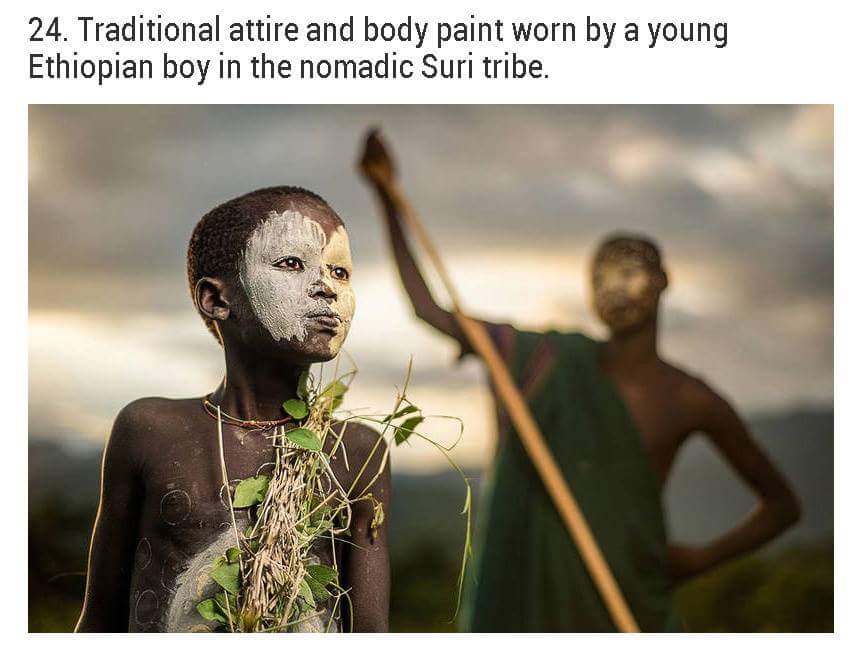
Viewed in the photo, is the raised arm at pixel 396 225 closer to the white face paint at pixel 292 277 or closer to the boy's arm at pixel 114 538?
the white face paint at pixel 292 277

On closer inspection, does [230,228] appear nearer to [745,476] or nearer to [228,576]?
[228,576]

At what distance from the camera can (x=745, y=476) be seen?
2594 millimetres

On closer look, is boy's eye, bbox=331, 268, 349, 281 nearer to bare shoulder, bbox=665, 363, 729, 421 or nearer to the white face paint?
the white face paint

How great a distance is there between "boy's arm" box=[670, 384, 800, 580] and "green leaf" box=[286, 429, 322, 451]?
0.75 metres

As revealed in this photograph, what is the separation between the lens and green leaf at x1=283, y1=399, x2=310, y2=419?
2363mm

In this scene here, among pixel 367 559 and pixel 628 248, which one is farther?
pixel 628 248

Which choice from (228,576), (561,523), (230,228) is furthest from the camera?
(561,523)

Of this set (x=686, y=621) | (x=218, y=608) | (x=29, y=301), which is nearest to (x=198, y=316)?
(x=29, y=301)

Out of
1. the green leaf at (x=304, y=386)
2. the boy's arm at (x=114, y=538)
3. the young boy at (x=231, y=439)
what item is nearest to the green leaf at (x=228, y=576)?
the young boy at (x=231, y=439)

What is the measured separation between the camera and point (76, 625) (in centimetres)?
246

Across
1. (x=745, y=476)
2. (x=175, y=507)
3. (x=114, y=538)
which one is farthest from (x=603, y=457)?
(x=114, y=538)

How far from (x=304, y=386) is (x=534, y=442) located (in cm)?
46

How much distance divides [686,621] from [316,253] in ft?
3.27

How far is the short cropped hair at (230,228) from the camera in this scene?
7.77ft
